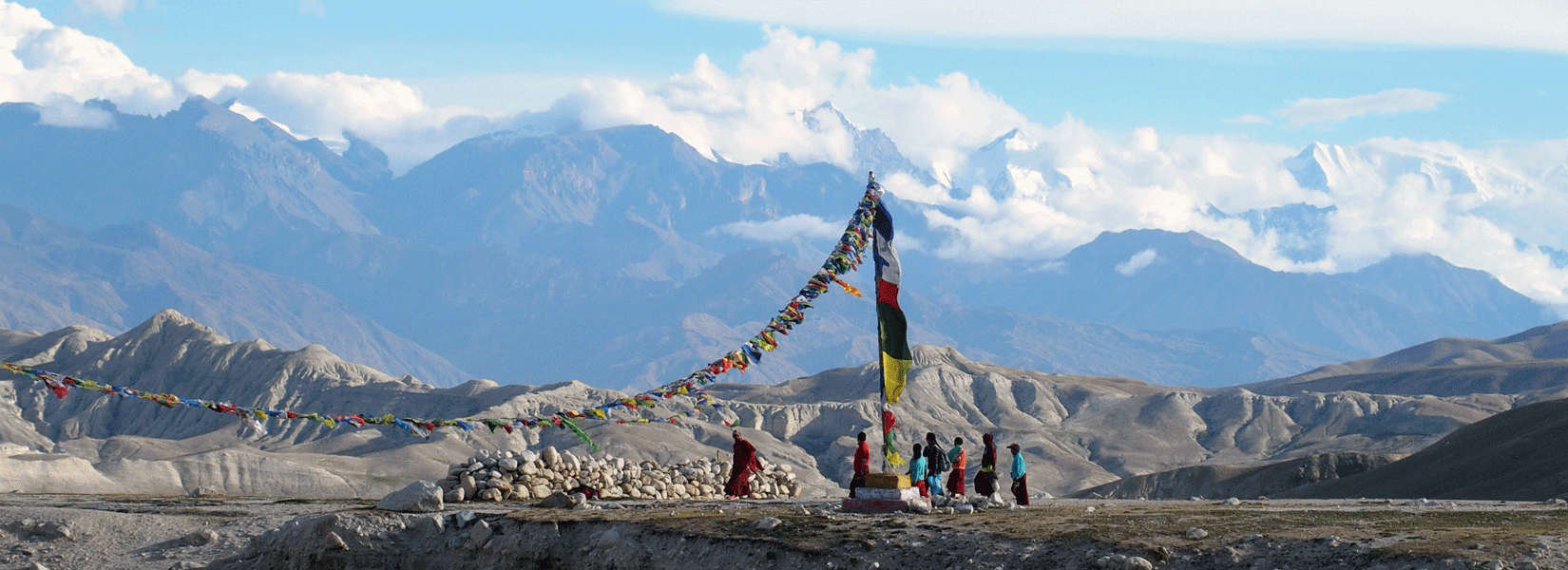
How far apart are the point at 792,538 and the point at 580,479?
11.8 m

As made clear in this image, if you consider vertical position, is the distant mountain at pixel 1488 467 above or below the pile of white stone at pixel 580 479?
above

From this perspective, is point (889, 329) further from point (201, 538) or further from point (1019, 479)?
point (201, 538)

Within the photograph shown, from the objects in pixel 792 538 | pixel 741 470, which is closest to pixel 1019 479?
pixel 792 538

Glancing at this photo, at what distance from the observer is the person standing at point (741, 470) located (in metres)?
34.4

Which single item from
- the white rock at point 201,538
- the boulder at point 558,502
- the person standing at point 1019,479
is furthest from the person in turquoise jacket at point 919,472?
the white rock at point 201,538

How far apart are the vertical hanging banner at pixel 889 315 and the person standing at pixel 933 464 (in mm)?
1077

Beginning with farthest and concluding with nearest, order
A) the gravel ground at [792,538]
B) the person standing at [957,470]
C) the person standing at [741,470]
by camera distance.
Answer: the person standing at [741,470] → the person standing at [957,470] → the gravel ground at [792,538]

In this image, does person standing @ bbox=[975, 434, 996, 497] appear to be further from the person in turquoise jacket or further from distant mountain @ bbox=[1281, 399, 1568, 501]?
distant mountain @ bbox=[1281, 399, 1568, 501]

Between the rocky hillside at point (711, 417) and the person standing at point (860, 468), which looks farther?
the rocky hillside at point (711, 417)

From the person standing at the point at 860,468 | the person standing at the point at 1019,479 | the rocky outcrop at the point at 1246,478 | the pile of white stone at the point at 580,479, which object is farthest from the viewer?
the rocky outcrop at the point at 1246,478

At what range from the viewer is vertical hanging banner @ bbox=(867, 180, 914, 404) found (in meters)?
27.8

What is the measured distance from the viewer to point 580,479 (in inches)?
1356

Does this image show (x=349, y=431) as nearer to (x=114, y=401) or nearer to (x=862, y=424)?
(x=114, y=401)

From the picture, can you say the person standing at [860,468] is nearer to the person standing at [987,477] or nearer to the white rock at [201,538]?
the person standing at [987,477]
